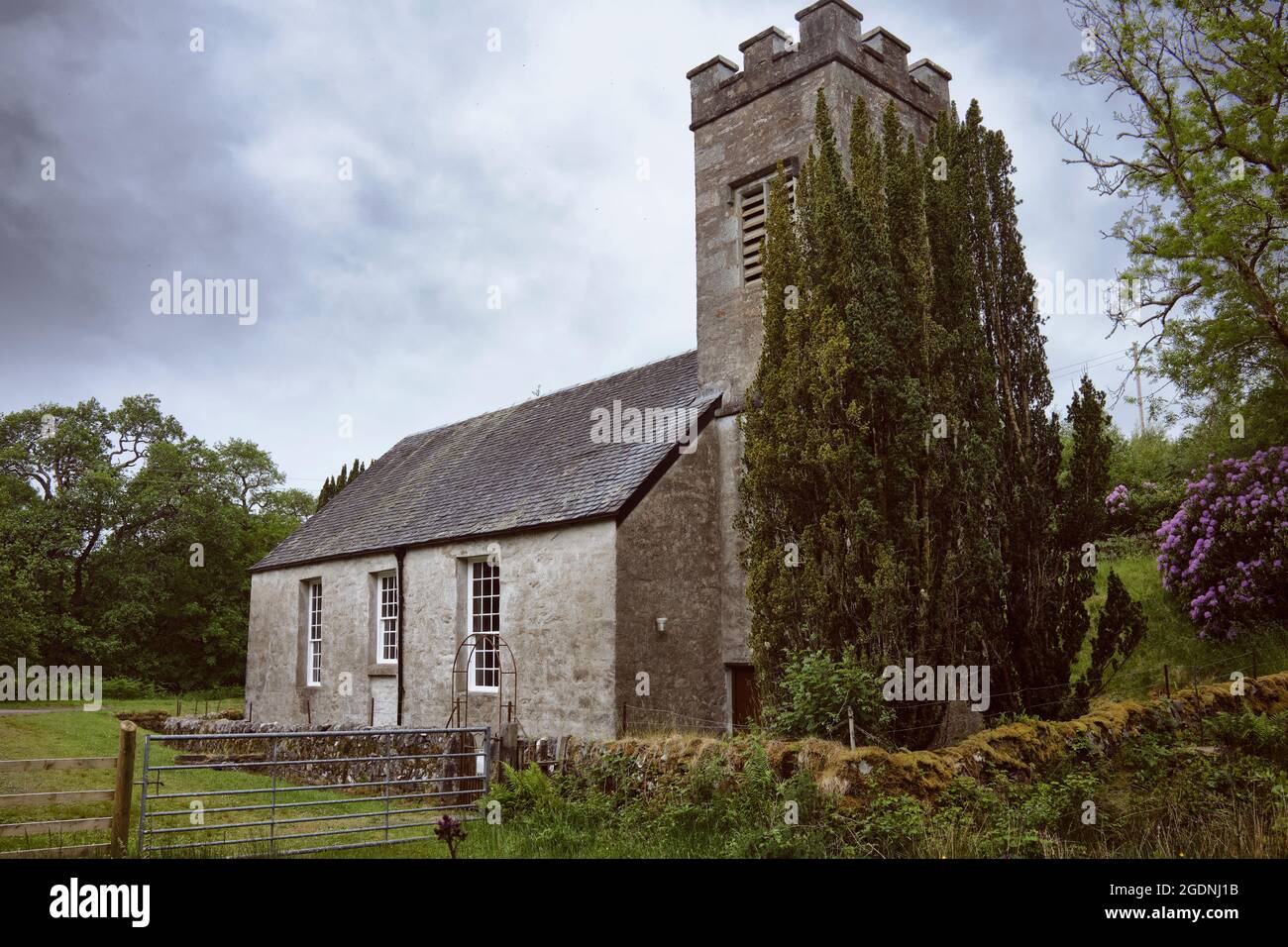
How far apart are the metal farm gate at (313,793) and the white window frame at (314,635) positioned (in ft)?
8.13

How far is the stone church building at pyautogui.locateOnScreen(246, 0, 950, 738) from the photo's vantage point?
14281 mm

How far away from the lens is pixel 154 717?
27.0 m

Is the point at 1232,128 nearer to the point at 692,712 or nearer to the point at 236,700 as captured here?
the point at 692,712

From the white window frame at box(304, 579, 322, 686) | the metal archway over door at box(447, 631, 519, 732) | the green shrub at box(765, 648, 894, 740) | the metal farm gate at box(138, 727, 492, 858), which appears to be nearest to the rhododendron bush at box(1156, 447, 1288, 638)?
the green shrub at box(765, 648, 894, 740)

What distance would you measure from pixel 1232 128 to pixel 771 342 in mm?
11560

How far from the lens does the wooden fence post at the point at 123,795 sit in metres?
8.59

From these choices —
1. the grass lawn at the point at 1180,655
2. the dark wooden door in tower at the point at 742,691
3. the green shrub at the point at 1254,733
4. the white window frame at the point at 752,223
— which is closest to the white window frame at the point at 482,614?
the dark wooden door in tower at the point at 742,691

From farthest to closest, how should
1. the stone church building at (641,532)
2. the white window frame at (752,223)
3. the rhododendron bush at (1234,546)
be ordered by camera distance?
1. the white window frame at (752,223)
2. the rhododendron bush at (1234,546)
3. the stone church building at (641,532)

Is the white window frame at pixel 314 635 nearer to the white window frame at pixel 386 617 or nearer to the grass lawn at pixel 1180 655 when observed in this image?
the white window frame at pixel 386 617

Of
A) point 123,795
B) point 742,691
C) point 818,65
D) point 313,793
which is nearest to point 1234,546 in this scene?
point 742,691

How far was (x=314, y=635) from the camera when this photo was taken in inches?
914

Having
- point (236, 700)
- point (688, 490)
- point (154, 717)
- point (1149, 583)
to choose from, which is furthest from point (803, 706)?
point (236, 700)

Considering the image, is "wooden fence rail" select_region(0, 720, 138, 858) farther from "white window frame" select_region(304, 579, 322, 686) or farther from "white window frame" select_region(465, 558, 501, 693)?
"white window frame" select_region(304, 579, 322, 686)

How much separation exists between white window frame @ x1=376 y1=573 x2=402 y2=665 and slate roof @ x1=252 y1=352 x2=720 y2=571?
0.82 metres
